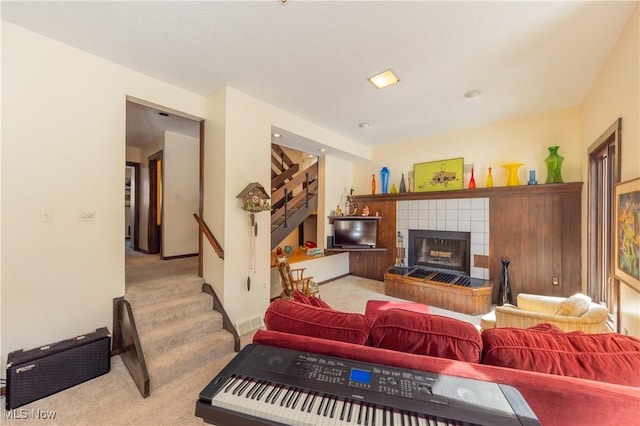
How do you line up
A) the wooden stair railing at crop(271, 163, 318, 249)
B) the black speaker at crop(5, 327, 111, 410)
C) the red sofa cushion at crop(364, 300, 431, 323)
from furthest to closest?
the wooden stair railing at crop(271, 163, 318, 249) → the red sofa cushion at crop(364, 300, 431, 323) → the black speaker at crop(5, 327, 111, 410)

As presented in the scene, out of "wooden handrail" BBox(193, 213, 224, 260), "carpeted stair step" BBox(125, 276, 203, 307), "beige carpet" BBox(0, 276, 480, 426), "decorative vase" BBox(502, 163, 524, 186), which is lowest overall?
"beige carpet" BBox(0, 276, 480, 426)

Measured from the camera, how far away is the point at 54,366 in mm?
1867

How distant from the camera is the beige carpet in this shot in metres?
1.66

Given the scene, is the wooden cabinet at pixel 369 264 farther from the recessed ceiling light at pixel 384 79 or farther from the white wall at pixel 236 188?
the recessed ceiling light at pixel 384 79

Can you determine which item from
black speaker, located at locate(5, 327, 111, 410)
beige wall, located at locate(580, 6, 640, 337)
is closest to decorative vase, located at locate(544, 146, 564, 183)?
beige wall, located at locate(580, 6, 640, 337)

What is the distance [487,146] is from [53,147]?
17.7ft

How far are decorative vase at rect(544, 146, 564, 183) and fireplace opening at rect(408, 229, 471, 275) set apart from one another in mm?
1316

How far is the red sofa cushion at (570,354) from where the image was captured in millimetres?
934

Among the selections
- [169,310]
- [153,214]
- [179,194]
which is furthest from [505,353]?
[153,214]

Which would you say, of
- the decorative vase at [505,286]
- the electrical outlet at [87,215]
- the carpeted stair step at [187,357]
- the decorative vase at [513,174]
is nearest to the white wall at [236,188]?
the carpeted stair step at [187,357]

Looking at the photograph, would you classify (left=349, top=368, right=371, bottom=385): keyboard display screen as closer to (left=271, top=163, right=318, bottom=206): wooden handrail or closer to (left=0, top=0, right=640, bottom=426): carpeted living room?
(left=0, top=0, right=640, bottom=426): carpeted living room

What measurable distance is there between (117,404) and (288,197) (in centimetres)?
368

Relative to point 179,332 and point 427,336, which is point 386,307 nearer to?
point 427,336

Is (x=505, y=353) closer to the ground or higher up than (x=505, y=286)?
higher up
